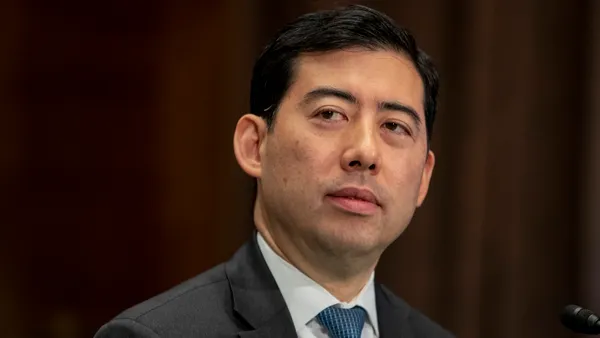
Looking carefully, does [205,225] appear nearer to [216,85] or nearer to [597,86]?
[216,85]

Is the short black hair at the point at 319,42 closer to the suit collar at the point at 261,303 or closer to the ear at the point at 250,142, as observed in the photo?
the ear at the point at 250,142

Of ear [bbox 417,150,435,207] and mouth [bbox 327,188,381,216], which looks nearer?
mouth [bbox 327,188,381,216]

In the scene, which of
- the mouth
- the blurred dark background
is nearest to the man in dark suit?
the mouth

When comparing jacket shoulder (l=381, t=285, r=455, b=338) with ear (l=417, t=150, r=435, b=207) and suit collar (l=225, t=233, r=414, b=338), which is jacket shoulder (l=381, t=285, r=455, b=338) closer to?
suit collar (l=225, t=233, r=414, b=338)

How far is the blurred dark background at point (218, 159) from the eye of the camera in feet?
8.94

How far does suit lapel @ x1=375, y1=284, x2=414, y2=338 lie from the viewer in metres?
1.94

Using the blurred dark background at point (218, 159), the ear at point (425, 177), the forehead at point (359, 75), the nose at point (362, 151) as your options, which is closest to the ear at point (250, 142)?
the forehead at point (359, 75)

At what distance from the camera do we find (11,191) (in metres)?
2.99

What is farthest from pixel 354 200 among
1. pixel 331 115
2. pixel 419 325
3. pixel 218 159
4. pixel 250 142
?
pixel 218 159

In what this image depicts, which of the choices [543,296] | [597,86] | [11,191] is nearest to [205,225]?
[11,191]

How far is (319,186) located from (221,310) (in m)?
0.30

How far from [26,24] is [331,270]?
166cm

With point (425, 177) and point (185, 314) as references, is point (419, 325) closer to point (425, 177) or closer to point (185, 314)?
point (425, 177)

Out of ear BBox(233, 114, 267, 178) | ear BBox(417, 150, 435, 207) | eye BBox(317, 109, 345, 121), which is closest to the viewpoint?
eye BBox(317, 109, 345, 121)
